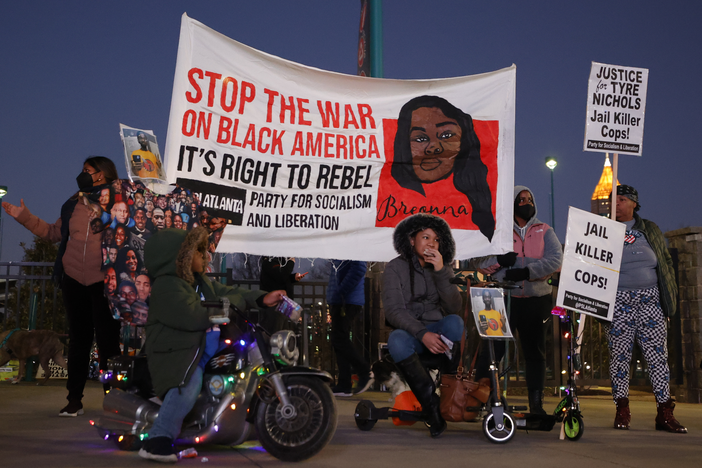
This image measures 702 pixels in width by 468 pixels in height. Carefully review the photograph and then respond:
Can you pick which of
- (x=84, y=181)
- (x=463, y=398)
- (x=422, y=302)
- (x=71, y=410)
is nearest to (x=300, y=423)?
(x=463, y=398)

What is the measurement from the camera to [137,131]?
18.4ft

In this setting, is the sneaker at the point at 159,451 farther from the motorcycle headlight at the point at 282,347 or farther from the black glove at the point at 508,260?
the black glove at the point at 508,260

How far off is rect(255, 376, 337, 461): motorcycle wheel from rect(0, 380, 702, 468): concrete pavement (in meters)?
0.09

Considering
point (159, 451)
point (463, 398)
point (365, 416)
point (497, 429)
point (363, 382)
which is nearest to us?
point (159, 451)

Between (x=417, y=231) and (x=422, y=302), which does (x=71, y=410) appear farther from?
(x=417, y=231)

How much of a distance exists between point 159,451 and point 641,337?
13.3 ft

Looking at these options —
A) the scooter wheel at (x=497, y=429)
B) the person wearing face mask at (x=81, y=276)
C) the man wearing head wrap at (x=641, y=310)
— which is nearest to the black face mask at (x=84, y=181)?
the person wearing face mask at (x=81, y=276)

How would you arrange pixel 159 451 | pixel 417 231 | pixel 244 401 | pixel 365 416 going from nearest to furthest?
1. pixel 159 451
2. pixel 244 401
3. pixel 365 416
4. pixel 417 231

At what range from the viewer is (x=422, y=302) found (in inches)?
224


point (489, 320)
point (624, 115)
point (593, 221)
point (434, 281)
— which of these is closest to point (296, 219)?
point (434, 281)

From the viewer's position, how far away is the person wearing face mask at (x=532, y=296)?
239 inches

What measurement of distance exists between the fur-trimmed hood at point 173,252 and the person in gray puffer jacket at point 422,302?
60.9 inches

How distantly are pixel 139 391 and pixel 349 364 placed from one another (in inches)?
151

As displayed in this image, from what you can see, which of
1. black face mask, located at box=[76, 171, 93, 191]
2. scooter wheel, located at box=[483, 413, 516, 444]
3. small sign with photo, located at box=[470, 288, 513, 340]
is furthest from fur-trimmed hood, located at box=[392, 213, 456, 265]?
black face mask, located at box=[76, 171, 93, 191]
